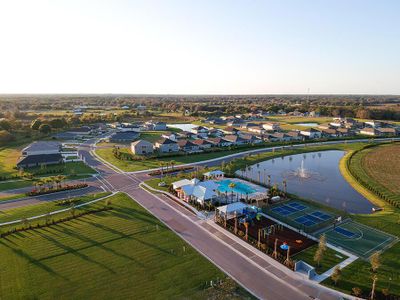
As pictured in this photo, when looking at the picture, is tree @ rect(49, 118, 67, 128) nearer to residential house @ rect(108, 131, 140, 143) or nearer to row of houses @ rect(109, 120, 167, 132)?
row of houses @ rect(109, 120, 167, 132)

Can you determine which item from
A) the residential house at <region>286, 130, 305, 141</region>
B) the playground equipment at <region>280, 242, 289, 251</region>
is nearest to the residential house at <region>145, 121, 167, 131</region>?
the residential house at <region>286, 130, 305, 141</region>

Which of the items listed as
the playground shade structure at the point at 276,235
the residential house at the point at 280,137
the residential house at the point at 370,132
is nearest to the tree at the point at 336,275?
the playground shade structure at the point at 276,235

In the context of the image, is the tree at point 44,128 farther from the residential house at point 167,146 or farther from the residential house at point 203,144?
the residential house at point 203,144

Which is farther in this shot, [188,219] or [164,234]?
[188,219]

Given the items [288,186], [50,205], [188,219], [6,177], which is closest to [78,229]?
[50,205]

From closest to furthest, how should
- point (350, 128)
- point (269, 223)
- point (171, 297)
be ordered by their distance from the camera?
point (171, 297) < point (269, 223) < point (350, 128)

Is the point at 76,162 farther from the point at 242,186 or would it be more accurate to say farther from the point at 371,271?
Answer: the point at 371,271
